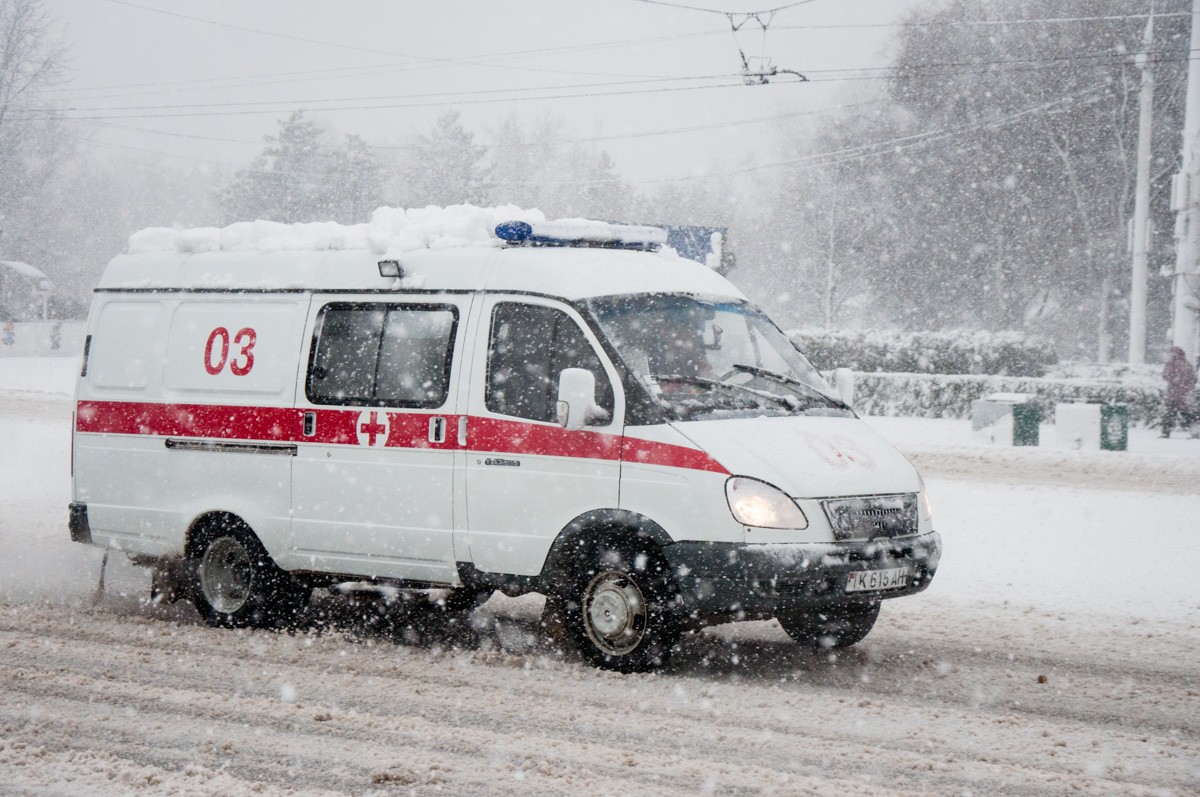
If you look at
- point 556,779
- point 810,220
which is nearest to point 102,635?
point 556,779

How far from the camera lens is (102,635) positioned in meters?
8.50

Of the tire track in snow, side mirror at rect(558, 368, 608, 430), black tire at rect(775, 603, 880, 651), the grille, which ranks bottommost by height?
the tire track in snow

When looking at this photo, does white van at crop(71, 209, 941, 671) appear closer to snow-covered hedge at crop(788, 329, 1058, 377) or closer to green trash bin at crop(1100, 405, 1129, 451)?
green trash bin at crop(1100, 405, 1129, 451)

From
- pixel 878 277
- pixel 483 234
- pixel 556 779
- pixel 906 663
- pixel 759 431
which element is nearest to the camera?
pixel 556 779

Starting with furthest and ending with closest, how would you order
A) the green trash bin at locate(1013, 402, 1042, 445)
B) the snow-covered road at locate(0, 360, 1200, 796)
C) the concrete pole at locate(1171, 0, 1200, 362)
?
the concrete pole at locate(1171, 0, 1200, 362) → the green trash bin at locate(1013, 402, 1042, 445) → the snow-covered road at locate(0, 360, 1200, 796)

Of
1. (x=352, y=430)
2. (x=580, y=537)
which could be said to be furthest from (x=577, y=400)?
(x=352, y=430)

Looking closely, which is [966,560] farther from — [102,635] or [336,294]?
[102,635]

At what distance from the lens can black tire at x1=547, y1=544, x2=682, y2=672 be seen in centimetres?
747

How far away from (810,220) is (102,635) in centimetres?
5941

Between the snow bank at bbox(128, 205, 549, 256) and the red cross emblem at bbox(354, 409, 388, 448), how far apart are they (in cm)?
102

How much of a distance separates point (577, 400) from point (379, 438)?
1.57 metres

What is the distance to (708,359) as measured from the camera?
811 cm

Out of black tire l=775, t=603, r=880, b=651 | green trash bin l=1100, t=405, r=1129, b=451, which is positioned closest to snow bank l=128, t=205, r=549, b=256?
black tire l=775, t=603, r=880, b=651

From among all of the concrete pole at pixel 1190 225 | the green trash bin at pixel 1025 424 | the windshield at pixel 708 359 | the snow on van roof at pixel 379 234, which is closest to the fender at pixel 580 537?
the windshield at pixel 708 359
